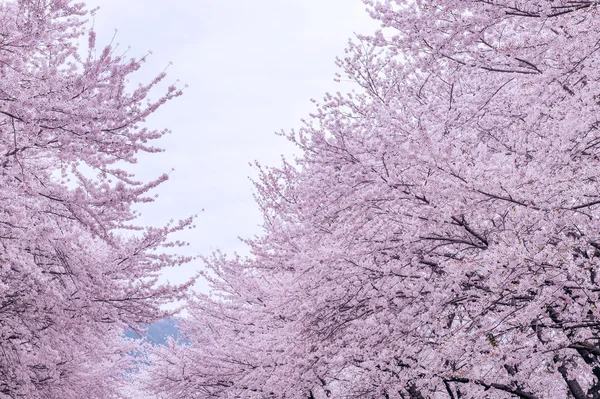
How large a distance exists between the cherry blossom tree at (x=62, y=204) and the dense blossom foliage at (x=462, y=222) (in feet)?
7.97

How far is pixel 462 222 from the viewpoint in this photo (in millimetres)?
5824

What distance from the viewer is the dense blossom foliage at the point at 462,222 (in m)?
4.71

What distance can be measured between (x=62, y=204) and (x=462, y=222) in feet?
A: 16.8

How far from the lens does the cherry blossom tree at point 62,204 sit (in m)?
5.22

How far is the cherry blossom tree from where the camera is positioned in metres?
5.22

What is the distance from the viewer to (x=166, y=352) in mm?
14852

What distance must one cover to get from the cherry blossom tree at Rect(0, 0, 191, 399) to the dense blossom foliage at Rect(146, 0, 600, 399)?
7.97 feet

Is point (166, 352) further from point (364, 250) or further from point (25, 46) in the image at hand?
point (25, 46)

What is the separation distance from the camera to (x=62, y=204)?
21.6ft

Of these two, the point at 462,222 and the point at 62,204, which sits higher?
the point at 62,204

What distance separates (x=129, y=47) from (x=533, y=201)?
4.67 m

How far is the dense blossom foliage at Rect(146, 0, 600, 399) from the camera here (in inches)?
185

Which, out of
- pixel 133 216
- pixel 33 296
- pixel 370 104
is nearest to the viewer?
pixel 33 296

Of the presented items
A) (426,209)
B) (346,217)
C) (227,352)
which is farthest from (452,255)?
(227,352)
